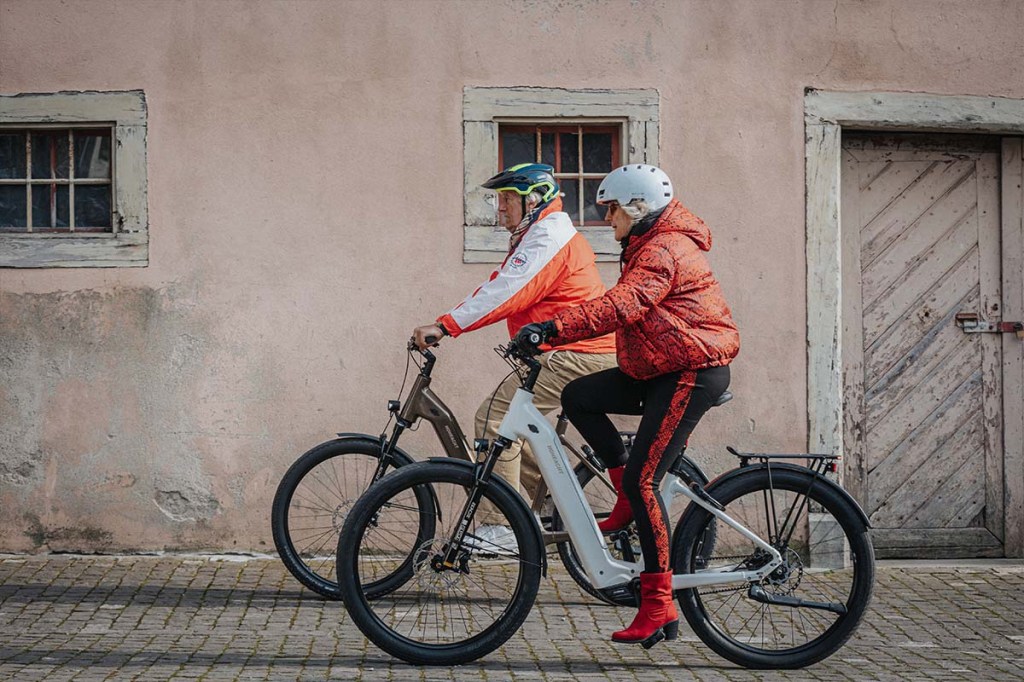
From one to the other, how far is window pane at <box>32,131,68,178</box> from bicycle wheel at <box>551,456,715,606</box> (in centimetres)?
345

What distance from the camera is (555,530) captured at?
5.96 m

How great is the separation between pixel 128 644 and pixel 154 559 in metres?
1.90

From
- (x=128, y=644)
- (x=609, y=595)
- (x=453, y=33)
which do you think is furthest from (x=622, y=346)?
(x=453, y=33)

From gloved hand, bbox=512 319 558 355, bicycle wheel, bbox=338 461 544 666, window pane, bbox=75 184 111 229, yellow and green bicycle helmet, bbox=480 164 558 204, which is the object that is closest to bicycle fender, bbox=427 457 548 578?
bicycle wheel, bbox=338 461 544 666

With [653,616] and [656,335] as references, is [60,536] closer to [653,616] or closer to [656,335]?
[653,616]

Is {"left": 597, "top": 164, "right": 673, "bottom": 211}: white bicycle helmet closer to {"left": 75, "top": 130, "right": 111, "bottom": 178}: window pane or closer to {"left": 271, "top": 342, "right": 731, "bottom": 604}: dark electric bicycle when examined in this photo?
{"left": 271, "top": 342, "right": 731, "bottom": 604}: dark electric bicycle

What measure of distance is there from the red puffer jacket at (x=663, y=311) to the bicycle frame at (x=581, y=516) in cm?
34

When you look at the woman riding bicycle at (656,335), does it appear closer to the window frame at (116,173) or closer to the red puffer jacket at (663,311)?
the red puffer jacket at (663,311)

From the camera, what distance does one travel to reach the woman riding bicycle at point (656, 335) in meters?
5.02

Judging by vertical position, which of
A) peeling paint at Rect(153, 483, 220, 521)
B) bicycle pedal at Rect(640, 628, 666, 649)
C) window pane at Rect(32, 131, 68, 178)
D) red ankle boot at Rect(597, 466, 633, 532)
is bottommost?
bicycle pedal at Rect(640, 628, 666, 649)

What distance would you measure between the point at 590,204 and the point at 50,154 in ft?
9.60

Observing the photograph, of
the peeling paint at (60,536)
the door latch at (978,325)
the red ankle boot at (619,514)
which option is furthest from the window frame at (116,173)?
the door latch at (978,325)

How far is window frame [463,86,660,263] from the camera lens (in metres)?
7.46

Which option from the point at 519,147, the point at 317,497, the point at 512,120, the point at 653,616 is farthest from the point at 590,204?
the point at 653,616
